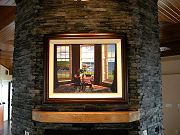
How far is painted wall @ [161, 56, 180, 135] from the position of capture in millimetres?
6871

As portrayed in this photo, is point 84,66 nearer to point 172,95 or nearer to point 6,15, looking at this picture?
point 6,15

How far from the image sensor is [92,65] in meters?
3.06

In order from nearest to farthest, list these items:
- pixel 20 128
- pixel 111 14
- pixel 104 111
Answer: pixel 104 111
pixel 111 14
pixel 20 128

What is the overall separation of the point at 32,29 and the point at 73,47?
2.15 feet

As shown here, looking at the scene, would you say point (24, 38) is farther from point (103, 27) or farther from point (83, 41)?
point (103, 27)

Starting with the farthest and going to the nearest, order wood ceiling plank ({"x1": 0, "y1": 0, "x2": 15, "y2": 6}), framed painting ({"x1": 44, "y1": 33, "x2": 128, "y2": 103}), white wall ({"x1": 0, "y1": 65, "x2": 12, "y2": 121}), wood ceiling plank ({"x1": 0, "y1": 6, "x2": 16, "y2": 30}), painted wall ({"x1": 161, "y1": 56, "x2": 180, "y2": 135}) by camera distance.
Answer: white wall ({"x1": 0, "y1": 65, "x2": 12, "y2": 121})
painted wall ({"x1": 161, "y1": 56, "x2": 180, "y2": 135})
wood ceiling plank ({"x1": 0, "y1": 6, "x2": 16, "y2": 30})
wood ceiling plank ({"x1": 0, "y1": 0, "x2": 15, "y2": 6})
framed painting ({"x1": 44, "y1": 33, "x2": 128, "y2": 103})

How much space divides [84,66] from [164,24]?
284 cm

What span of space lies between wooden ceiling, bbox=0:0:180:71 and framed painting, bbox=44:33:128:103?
1492 millimetres

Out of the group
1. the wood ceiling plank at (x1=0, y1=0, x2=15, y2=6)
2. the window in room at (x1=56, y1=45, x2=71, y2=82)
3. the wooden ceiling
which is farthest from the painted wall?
the wood ceiling plank at (x1=0, y1=0, x2=15, y2=6)

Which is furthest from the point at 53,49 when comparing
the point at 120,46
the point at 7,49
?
the point at 7,49

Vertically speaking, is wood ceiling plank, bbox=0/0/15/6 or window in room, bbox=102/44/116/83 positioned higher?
wood ceiling plank, bbox=0/0/15/6

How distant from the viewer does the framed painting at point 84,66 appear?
9.92 ft

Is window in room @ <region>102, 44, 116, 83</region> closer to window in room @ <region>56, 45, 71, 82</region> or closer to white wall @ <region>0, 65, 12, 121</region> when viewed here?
window in room @ <region>56, 45, 71, 82</region>

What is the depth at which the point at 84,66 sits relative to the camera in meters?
3.06
